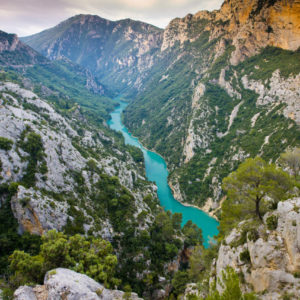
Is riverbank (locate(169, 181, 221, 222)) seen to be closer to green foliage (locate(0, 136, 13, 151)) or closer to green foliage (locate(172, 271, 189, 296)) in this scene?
green foliage (locate(172, 271, 189, 296))

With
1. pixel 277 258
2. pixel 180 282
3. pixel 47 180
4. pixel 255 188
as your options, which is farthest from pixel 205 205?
pixel 277 258

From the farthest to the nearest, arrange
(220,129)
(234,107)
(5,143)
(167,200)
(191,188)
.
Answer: (234,107), (220,129), (191,188), (167,200), (5,143)

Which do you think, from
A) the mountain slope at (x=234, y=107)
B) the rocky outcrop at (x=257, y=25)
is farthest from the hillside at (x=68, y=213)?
the rocky outcrop at (x=257, y=25)

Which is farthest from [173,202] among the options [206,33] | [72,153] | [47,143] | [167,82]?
[206,33]

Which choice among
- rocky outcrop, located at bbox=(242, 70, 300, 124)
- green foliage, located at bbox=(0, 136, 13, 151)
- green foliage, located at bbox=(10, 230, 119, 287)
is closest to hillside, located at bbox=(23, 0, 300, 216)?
rocky outcrop, located at bbox=(242, 70, 300, 124)

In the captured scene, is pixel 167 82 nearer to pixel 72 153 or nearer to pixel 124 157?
pixel 124 157

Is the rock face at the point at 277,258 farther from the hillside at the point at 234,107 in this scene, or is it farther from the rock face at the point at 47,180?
the hillside at the point at 234,107

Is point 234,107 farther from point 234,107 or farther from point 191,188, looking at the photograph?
point 191,188
